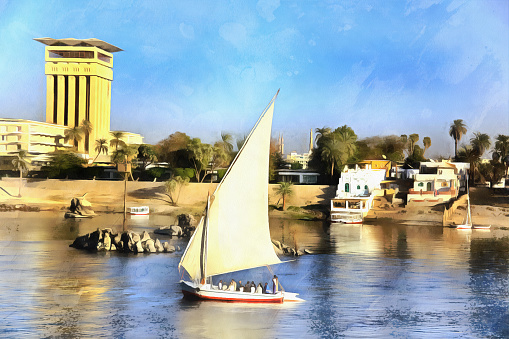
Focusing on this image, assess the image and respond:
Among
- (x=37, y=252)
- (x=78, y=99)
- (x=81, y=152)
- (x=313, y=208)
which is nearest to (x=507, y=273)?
(x=37, y=252)

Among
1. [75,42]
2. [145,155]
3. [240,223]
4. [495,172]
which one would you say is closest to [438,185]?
[495,172]

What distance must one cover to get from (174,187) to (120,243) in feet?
111

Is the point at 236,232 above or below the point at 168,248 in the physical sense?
above

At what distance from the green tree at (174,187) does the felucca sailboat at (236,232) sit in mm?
49217

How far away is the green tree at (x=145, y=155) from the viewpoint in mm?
84625

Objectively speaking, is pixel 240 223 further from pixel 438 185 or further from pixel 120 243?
pixel 438 185

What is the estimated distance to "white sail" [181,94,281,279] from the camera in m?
24.9

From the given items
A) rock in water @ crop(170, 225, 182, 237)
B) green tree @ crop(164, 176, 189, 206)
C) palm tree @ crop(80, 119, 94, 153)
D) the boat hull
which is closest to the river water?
the boat hull

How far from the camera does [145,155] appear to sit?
278ft

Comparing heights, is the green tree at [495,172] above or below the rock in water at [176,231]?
above

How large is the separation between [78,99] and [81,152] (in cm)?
1269

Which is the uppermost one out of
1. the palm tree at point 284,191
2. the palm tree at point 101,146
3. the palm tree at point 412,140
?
the palm tree at point 412,140

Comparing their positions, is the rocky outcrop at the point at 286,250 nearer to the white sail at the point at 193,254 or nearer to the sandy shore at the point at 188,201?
the white sail at the point at 193,254

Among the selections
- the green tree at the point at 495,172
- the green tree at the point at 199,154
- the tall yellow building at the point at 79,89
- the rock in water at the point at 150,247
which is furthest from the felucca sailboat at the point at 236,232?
the tall yellow building at the point at 79,89
